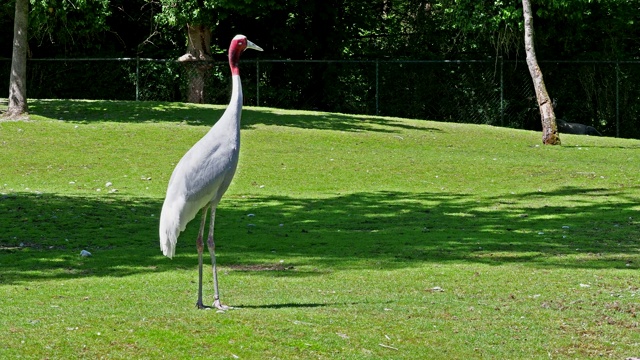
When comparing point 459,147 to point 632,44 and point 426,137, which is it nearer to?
point 426,137

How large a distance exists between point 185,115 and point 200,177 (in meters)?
22.6

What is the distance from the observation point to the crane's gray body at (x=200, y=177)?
375 inches

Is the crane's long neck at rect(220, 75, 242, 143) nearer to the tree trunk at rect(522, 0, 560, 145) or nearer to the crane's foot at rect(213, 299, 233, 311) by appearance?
the crane's foot at rect(213, 299, 233, 311)

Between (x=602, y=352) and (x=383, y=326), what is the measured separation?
79.1 inches

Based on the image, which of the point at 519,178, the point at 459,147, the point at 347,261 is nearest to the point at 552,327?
the point at 347,261

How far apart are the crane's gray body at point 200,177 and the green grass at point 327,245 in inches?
34.6

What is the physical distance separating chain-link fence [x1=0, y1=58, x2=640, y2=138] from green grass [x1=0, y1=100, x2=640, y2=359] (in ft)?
28.0

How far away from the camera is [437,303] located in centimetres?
1045

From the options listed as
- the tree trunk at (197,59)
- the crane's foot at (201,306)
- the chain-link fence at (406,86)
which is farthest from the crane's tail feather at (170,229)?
the chain-link fence at (406,86)

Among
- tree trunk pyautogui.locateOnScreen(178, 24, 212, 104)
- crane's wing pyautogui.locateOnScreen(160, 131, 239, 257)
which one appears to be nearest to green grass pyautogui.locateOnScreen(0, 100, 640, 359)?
crane's wing pyautogui.locateOnScreen(160, 131, 239, 257)

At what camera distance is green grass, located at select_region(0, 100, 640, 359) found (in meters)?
8.75

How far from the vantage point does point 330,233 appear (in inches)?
639

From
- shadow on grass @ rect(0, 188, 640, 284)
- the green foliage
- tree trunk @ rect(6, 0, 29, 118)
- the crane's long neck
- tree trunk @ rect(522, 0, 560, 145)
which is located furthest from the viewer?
the green foliage

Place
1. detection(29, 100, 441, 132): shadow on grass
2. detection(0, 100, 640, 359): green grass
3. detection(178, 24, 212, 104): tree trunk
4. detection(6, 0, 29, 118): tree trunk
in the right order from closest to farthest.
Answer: detection(0, 100, 640, 359): green grass < detection(6, 0, 29, 118): tree trunk < detection(29, 100, 441, 132): shadow on grass < detection(178, 24, 212, 104): tree trunk
